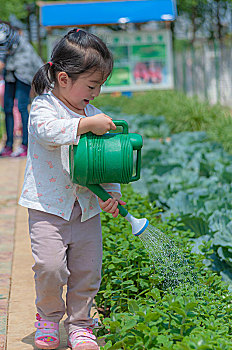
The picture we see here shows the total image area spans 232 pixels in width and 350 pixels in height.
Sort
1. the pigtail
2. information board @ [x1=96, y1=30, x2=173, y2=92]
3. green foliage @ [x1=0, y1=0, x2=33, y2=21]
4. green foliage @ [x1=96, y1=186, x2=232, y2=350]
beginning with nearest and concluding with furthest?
1. green foliage @ [x1=96, y1=186, x2=232, y2=350]
2. the pigtail
3. information board @ [x1=96, y1=30, x2=173, y2=92]
4. green foliage @ [x1=0, y1=0, x2=33, y2=21]

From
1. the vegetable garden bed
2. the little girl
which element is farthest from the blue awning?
the little girl

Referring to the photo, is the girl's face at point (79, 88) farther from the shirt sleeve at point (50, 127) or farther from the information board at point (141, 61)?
the information board at point (141, 61)

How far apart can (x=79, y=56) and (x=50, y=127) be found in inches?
12.6

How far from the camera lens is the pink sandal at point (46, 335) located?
2.38 m

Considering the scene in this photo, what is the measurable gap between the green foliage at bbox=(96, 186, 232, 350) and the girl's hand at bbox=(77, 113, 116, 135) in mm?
674

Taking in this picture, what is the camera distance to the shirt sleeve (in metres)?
2.21

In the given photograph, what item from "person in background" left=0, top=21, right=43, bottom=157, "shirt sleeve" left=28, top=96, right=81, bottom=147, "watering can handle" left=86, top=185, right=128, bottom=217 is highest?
"person in background" left=0, top=21, right=43, bottom=157

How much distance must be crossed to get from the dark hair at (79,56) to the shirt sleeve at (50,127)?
172mm

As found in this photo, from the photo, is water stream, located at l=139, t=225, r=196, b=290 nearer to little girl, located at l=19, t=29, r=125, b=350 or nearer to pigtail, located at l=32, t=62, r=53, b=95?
little girl, located at l=19, t=29, r=125, b=350

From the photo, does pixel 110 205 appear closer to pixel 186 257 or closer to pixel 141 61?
pixel 186 257

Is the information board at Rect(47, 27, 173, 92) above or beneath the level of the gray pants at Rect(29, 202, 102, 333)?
above

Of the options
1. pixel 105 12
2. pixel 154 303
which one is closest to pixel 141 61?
pixel 105 12

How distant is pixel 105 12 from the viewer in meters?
14.3

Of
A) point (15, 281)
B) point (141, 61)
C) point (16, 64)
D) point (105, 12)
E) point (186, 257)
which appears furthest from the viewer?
point (105, 12)
